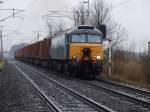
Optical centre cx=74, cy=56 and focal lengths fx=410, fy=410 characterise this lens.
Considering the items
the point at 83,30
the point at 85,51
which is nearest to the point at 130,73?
the point at 85,51

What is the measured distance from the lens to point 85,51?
28.1m

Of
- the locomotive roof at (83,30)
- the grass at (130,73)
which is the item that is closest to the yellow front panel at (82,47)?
the locomotive roof at (83,30)

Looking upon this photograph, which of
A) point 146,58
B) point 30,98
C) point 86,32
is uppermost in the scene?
point 86,32

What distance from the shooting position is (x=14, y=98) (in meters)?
16.5

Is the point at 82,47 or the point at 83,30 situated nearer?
the point at 82,47

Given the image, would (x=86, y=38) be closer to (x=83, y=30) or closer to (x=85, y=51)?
(x=83, y=30)

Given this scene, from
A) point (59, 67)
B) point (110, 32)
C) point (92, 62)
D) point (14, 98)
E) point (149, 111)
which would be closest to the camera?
point (149, 111)

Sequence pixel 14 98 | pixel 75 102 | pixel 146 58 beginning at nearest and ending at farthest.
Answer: pixel 75 102 → pixel 14 98 → pixel 146 58

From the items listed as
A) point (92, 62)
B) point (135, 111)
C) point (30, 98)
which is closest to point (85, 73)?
point (92, 62)

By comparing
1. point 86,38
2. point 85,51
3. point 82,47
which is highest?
point 86,38

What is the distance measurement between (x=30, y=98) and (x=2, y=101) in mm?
1490

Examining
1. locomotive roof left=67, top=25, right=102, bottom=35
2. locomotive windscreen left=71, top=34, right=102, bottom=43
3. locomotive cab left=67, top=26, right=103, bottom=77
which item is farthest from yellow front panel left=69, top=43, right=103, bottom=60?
locomotive roof left=67, top=25, right=102, bottom=35

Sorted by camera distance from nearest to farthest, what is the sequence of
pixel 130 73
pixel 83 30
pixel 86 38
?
pixel 130 73 < pixel 86 38 < pixel 83 30

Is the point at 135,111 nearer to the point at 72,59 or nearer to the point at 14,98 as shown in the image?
the point at 14,98
